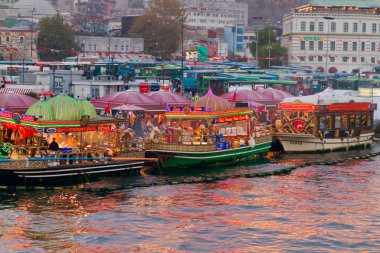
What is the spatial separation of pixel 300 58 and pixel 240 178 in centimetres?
7209

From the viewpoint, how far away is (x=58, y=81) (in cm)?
6881

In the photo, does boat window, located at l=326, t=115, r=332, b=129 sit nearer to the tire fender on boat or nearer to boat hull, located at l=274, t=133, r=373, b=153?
boat hull, located at l=274, t=133, r=373, b=153

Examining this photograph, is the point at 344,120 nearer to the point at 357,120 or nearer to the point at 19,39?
the point at 357,120

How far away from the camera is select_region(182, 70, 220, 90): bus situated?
255ft

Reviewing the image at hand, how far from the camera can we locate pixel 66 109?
3678 centimetres

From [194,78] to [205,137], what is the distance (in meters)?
36.8

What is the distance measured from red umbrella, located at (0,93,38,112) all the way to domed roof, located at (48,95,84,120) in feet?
35.1

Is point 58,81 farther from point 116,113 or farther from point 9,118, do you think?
point 9,118

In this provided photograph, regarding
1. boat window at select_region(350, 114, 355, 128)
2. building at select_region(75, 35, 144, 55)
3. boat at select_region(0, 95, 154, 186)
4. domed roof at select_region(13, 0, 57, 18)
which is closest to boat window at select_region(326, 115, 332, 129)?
boat window at select_region(350, 114, 355, 128)

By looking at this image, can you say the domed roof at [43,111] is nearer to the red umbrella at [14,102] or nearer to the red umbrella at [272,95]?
the red umbrella at [14,102]

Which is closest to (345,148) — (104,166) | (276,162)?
(276,162)

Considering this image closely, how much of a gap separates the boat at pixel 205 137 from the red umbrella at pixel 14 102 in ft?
30.0

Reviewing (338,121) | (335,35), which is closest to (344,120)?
(338,121)

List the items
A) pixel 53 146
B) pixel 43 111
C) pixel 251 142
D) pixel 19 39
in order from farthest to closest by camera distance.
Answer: pixel 19 39 < pixel 251 142 < pixel 43 111 < pixel 53 146
